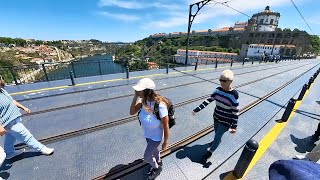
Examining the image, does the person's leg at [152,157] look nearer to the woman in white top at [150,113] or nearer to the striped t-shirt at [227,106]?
the woman in white top at [150,113]

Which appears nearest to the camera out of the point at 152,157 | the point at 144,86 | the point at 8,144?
the point at 144,86

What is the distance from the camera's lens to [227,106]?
3.10 m

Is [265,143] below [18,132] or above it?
below

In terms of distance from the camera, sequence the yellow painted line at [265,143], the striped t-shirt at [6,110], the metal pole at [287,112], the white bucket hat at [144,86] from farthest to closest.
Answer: the metal pole at [287,112]
the yellow painted line at [265,143]
the striped t-shirt at [6,110]
the white bucket hat at [144,86]

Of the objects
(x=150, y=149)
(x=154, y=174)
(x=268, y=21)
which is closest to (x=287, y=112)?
(x=154, y=174)

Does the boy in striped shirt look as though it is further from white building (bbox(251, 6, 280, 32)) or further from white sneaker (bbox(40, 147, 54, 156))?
white building (bbox(251, 6, 280, 32))

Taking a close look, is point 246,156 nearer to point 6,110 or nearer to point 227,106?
point 227,106

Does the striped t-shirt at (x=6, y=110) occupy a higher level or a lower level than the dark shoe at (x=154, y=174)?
higher

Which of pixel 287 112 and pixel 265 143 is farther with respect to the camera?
pixel 287 112

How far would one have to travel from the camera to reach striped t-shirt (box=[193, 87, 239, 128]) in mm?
3002

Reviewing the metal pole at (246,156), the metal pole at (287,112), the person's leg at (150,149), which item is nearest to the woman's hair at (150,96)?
the person's leg at (150,149)

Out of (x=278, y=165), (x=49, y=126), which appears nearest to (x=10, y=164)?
(x=49, y=126)

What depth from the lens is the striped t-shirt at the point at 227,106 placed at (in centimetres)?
300

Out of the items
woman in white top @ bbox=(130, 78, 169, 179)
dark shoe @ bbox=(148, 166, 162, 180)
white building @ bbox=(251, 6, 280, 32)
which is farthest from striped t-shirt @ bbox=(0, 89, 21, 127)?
white building @ bbox=(251, 6, 280, 32)
